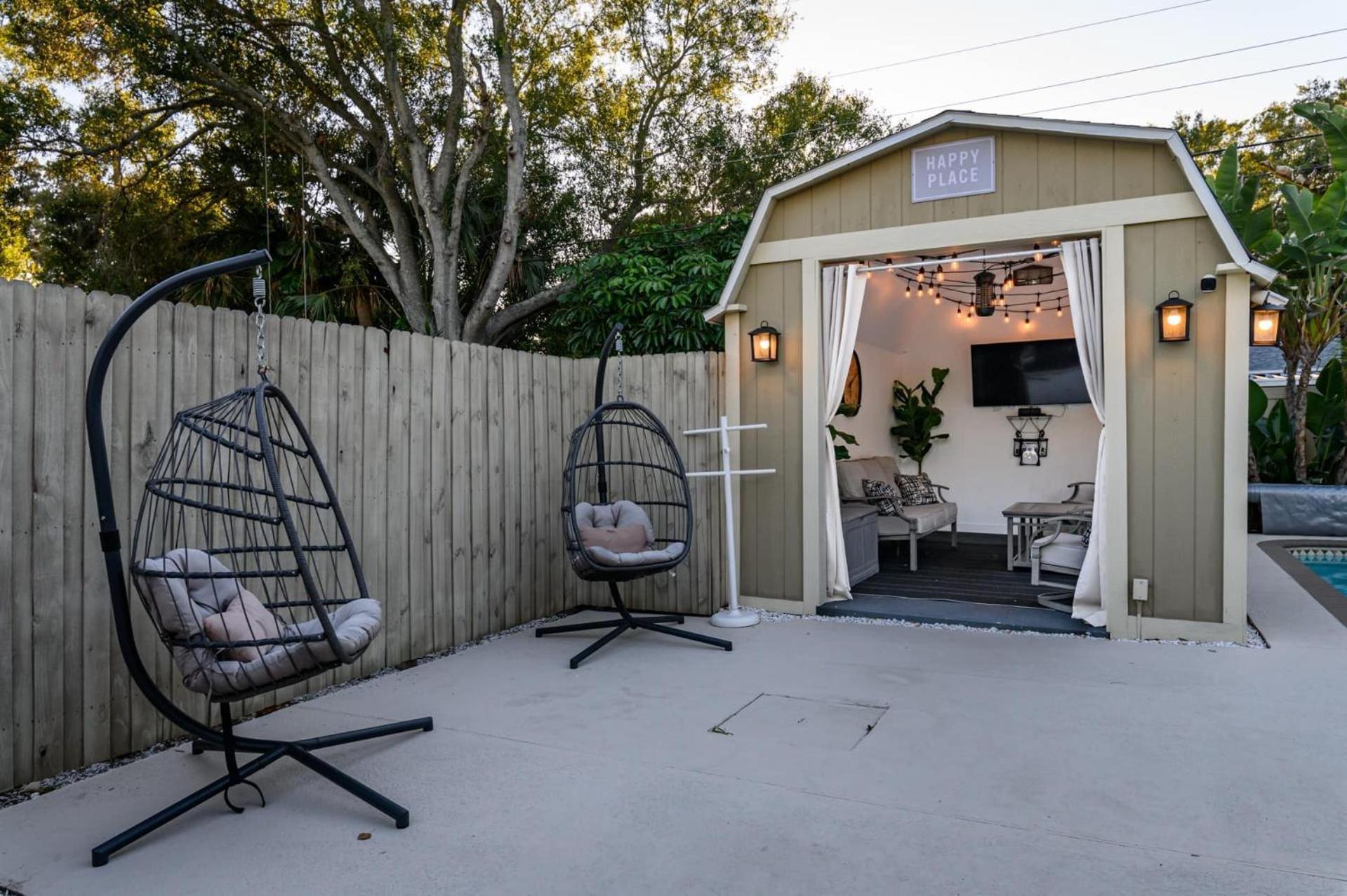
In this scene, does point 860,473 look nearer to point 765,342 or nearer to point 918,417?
point 918,417

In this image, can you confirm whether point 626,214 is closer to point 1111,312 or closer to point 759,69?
point 759,69

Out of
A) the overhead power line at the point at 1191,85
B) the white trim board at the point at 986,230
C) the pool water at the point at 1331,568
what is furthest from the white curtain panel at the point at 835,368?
the overhead power line at the point at 1191,85

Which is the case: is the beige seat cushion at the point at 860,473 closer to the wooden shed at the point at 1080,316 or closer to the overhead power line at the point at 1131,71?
the wooden shed at the point at 1080,316

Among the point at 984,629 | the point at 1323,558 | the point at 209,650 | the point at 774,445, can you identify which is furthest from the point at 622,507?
the point at 1323,558

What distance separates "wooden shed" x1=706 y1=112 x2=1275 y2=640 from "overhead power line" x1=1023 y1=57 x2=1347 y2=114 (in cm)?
604

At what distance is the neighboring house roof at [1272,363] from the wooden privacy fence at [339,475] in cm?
882

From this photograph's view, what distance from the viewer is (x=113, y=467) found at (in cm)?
286

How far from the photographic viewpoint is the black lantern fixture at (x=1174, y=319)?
421 cm

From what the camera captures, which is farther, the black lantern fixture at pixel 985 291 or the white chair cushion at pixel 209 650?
the black lantern fixture at pixel 985 291

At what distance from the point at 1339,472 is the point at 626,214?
9.16 metres

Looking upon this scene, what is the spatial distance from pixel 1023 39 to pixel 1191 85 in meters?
2.39

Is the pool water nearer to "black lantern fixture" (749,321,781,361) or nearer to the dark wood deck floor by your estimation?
the dark wood deck floor

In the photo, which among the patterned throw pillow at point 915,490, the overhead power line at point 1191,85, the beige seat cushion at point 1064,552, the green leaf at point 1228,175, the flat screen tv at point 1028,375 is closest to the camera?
the beige seat cushion at point 1064,552

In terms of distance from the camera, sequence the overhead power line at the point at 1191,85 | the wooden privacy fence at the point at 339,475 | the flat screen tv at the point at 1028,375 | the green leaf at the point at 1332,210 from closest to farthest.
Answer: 1. the wooden privacy fence at the point at 339,475
2. the green leaf at the point at 1332,210
3. the flat screen tv at the point at 1028,375
4. the overhead power line at the point at 1191,85
